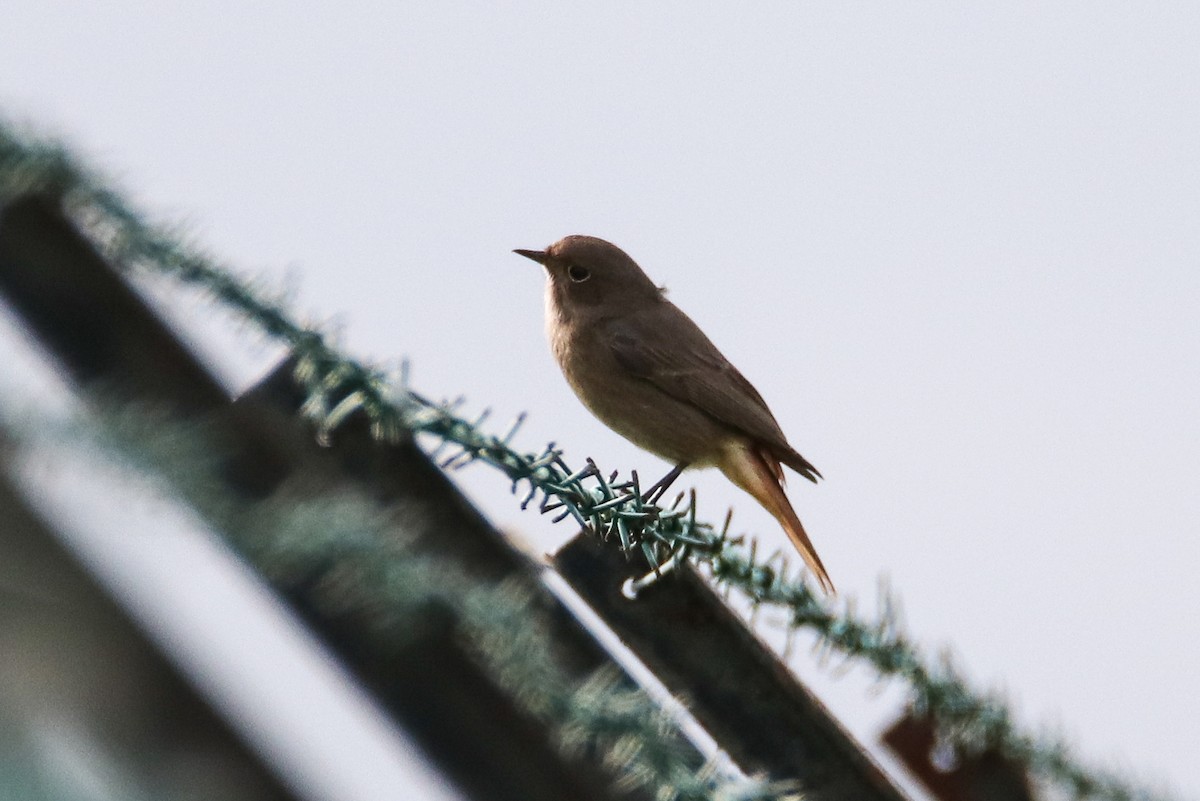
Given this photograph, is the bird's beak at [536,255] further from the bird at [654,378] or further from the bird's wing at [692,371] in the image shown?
the bird's wing at [692,371]

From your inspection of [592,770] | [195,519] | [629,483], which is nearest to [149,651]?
[195,519]

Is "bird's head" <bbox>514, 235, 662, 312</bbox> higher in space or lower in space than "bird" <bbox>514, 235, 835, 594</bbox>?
higher

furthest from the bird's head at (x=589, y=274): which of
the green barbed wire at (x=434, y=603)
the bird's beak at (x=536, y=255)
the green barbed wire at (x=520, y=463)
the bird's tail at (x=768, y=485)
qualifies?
the green barbed wire at (x=434, y=603)

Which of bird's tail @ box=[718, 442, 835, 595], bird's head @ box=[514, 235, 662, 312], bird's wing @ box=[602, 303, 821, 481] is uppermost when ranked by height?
bird's head @ box=[514, 235, 662, 312]

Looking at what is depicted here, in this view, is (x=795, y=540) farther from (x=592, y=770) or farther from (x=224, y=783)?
(x=224, y=783)

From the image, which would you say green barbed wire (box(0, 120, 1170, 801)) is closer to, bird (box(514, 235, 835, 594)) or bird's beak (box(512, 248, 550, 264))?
bird (box(514, 235, 835, 594))

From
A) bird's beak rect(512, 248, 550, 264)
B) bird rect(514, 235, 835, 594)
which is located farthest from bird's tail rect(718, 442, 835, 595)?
bird's beak rect(512, 248, 550, 264)

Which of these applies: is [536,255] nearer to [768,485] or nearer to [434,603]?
[768,485]

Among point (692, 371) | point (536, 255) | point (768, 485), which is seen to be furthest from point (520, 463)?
point (536, 255)
